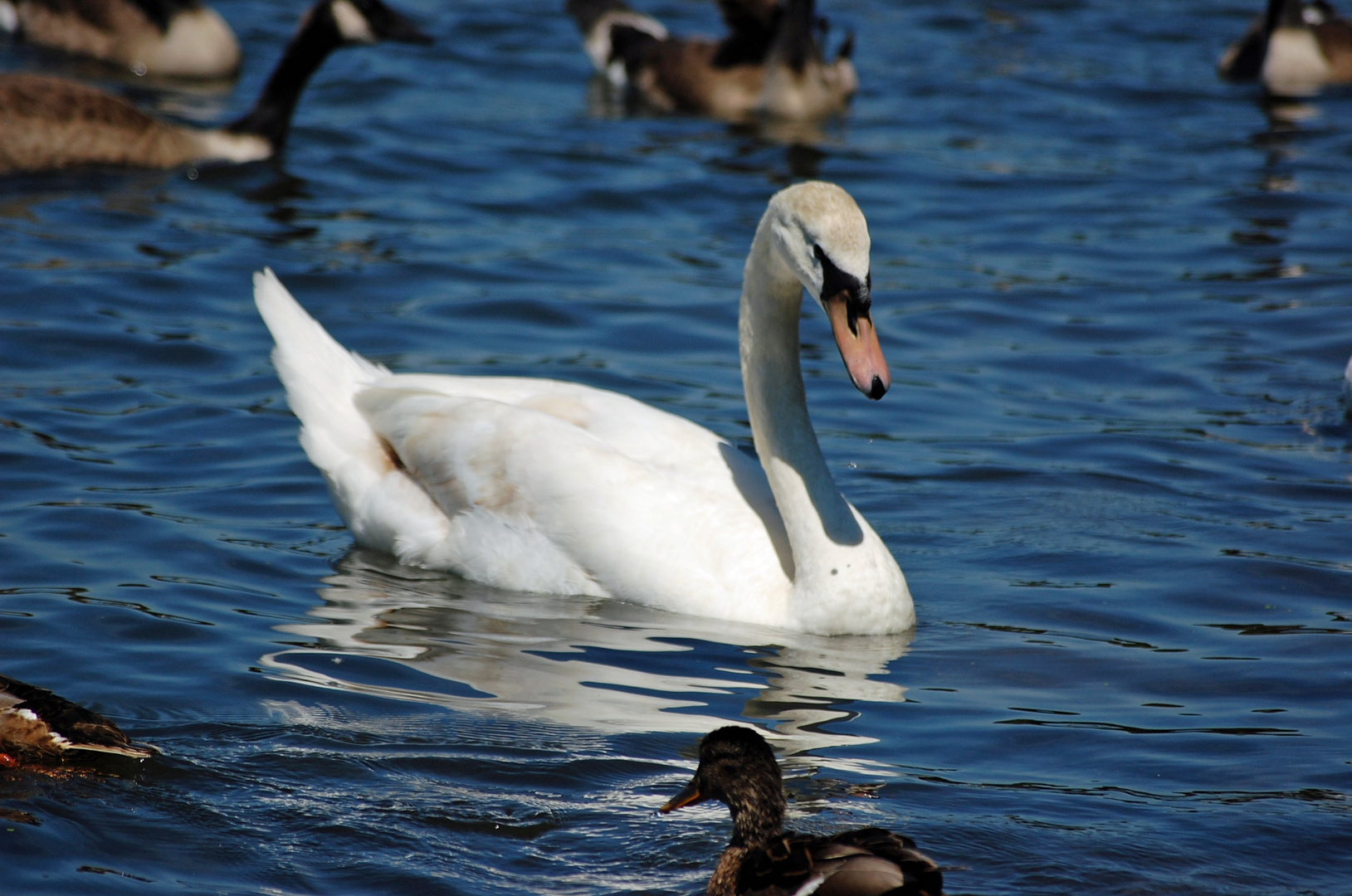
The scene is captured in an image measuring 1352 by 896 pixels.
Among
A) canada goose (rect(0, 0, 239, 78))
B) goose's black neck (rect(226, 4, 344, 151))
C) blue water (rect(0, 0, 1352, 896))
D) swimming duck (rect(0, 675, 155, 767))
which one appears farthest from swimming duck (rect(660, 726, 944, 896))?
canada goose (rect(0, 0, 239, 78))

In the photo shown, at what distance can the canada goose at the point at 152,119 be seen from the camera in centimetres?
1142

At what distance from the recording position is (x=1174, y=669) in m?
5.68

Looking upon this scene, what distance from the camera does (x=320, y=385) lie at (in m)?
6.91

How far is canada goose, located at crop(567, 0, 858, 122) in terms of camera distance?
14719 millimetres

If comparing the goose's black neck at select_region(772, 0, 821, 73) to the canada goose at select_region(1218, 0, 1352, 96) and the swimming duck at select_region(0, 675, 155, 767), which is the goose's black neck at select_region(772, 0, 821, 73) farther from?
the swimming duck at select_region(0, 675, 155, 767)

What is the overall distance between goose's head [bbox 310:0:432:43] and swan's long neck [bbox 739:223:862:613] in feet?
25.2

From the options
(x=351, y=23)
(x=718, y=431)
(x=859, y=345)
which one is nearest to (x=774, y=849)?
(x=859, y=345)

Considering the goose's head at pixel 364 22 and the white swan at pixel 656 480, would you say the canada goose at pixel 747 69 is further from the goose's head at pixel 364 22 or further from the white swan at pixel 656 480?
the white swan at pixel 656 480

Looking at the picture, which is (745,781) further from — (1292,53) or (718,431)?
(1292,53)

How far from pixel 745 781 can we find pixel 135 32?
508 inches

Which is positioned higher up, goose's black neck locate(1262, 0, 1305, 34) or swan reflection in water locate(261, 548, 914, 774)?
goose's black neck locate(1262, 0, 1305, 34)

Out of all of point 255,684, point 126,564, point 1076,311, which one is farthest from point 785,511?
point 1076,311

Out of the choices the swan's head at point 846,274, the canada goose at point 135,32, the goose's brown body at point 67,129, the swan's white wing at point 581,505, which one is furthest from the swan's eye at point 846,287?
the canada goose at point 135,32

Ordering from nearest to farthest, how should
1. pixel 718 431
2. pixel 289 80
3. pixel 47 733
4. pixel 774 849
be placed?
pixel 774 849 < pixel 47 733 < pixel 718 431 < pixel 289 80
